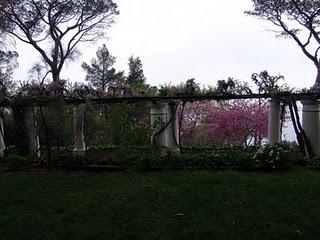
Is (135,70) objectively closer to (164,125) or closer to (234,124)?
(234,124)

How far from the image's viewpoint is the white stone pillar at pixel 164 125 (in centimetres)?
765

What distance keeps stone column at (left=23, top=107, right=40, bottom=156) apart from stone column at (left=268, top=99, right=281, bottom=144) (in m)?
4.81

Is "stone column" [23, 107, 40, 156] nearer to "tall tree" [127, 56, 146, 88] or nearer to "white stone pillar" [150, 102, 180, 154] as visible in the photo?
"white stone pillar" [150, 102, 180, 154]

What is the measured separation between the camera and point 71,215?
4.36 metres

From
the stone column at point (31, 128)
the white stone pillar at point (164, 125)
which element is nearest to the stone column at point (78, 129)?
the stone column at point (31, 128)

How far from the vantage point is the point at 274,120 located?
327 inches

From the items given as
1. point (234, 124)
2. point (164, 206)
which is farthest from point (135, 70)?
point (164, 206)

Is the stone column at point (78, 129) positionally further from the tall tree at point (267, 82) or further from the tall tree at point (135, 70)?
the tall tree at point (135, 70)

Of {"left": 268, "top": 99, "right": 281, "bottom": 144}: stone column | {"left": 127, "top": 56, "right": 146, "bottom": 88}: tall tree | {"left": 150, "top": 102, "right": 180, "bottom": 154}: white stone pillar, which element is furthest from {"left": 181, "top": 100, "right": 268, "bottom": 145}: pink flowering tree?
{"left": 127, "top": 56, "right": 146, "bottom": 88}: tall tree

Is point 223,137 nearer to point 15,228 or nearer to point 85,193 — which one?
point 85,193

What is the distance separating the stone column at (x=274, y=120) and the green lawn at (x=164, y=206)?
2.20 m

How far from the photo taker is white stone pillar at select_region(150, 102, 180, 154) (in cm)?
765

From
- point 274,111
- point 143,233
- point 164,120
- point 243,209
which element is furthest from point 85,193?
point 274,111

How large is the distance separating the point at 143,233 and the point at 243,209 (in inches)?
47.8
